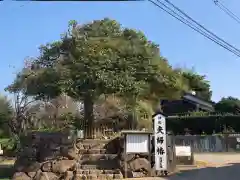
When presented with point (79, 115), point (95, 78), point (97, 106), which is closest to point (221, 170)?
point (95, 78)

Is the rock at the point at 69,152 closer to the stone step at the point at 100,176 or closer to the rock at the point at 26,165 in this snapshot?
the rock at the point at 26,165

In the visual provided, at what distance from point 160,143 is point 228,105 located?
27.4 metres

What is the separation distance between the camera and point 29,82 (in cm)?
1995

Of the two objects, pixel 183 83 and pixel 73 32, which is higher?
pixel 73 32

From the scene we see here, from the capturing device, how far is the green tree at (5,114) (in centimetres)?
3344

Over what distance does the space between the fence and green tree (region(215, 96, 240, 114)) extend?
11.5 metres

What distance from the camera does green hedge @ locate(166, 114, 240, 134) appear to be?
116 feet

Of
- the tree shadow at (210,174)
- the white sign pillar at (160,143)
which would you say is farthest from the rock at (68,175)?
the tree shadow at (210,174)

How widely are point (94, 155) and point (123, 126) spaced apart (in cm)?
692

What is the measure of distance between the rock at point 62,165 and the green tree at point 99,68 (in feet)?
9.16

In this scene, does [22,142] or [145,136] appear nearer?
[145,136]

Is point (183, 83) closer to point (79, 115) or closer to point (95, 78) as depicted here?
point (95, 78)

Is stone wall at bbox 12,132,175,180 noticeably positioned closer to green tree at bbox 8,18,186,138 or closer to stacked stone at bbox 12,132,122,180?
stacked stone at bbox 12,132,122,180

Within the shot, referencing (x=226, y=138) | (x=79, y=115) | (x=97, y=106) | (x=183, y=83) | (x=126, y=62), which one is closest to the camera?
(x=126, y=62)
